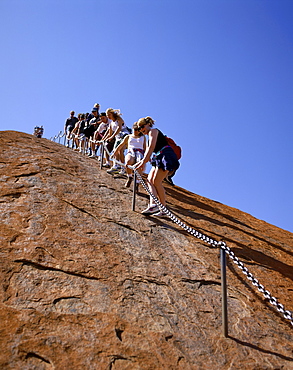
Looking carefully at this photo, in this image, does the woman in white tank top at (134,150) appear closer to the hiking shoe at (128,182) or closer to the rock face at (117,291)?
the hiking shoe at (128,182)

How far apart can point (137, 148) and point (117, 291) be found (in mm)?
5345

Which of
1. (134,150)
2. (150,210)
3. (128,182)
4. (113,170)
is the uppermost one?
(113,170)

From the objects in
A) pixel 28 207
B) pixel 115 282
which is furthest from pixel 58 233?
pixel 115 282

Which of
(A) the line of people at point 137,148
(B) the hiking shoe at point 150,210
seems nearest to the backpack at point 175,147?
(A) the line of people at point 137,148

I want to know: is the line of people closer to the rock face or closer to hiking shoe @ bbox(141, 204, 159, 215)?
hiking shoe @ bbox(141, 204, 159, 215)

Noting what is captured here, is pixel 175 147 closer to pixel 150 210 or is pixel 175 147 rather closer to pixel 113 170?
pixel 150 210

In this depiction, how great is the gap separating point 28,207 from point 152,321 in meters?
2.91

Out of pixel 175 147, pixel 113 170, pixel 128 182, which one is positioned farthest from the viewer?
pixel 113 170

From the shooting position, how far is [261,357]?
331cm

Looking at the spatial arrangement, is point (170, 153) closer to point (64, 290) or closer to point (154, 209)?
point (154, 209)

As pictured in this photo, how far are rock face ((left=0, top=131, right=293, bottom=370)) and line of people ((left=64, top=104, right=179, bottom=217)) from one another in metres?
0.74

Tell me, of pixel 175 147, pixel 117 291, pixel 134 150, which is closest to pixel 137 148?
pixel 134 150

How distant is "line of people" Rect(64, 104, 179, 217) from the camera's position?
21.4 feet

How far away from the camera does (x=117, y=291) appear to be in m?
3.90
